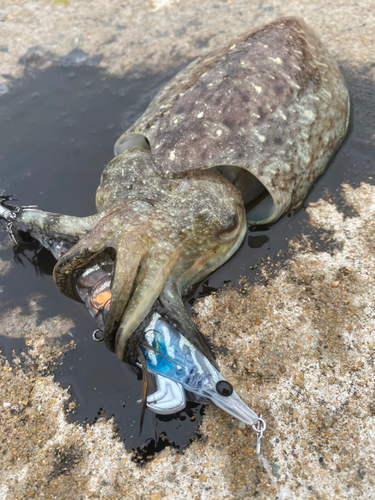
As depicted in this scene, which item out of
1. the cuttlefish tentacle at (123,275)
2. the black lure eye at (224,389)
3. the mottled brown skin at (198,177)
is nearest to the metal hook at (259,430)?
the black lure eye at (224,389)

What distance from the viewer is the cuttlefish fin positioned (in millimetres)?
2514

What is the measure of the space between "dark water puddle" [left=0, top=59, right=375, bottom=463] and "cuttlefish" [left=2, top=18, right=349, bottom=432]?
0.27 meters

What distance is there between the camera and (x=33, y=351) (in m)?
2.87

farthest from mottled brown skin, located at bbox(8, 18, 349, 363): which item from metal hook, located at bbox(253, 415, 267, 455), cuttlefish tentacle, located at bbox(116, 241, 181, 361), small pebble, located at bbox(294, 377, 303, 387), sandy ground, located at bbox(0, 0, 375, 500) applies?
small pebble, located at bbox(294, 377, 303, 387)

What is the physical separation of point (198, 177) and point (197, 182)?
0.05 m

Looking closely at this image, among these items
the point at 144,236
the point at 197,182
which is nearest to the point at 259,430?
the point at 144,236

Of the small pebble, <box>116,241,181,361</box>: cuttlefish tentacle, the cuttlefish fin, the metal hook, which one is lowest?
the small pebble

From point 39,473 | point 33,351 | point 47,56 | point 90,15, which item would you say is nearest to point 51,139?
point 47,56

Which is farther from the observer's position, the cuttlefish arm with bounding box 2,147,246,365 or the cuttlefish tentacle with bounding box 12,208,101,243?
the cuttlefish tentacle with bounding box 12,208,101,243

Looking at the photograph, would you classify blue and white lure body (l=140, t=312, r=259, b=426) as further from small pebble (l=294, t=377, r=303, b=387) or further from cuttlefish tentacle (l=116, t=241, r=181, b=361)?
small pebble (l=294, t=377, r=303, b=387)

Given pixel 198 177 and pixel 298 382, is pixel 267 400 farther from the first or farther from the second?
pixel 198 177

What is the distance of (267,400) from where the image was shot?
8.33ft

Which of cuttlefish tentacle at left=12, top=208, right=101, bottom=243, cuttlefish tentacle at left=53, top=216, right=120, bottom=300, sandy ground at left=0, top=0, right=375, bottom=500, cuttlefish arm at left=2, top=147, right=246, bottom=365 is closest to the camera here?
sandy ground at left=0, top=0, right=375, bottom=500

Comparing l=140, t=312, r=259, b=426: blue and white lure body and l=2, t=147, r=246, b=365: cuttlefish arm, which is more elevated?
l=2, t=147, r=246, b=365: cuttlefish arm
